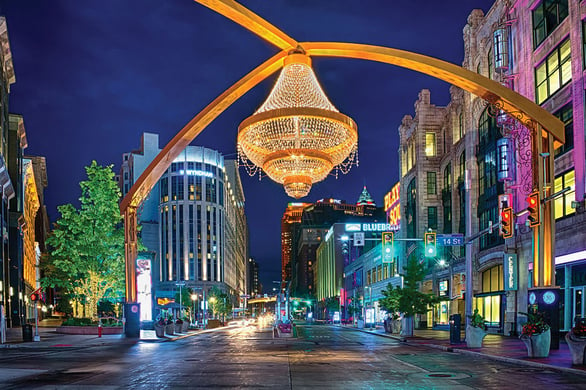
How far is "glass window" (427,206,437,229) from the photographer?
70.9 metres

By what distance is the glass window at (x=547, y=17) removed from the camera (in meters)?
39.2

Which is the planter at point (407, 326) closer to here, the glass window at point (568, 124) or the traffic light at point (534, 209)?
the glass window at point (568, 124)

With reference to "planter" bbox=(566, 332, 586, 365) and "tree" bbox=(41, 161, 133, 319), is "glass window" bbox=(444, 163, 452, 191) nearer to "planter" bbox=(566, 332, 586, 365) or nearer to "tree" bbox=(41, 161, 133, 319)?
"tree" bbox=(41, 161, 133, 319)

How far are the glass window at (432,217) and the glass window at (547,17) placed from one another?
30680 mm

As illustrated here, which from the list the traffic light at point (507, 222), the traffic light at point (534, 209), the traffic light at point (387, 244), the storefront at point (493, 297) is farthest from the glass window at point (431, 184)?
the traffic light at point (534, 209)

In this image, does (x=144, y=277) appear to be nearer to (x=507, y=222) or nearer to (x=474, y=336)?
(x=474, y=336)

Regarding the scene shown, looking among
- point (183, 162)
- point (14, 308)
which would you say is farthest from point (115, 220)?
point (183, 162)

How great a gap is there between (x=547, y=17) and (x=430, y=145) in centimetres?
3149

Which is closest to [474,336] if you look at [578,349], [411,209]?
[578,349]

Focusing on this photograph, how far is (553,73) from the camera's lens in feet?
132

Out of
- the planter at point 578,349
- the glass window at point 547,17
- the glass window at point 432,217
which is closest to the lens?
the planter at point 578,349

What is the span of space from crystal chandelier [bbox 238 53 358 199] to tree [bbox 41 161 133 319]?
35.9m

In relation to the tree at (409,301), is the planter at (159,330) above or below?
below

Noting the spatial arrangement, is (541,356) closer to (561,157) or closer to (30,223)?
(561,157)
